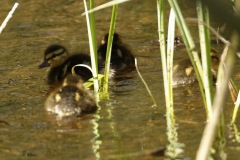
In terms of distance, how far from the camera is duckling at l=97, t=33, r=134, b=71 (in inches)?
190

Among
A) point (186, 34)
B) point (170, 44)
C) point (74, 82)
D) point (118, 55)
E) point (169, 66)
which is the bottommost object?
point (118, 55)

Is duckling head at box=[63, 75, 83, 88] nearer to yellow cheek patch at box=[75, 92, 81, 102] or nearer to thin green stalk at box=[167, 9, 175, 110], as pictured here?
yellow cheek patch at box=[75, 92, 81, 102]

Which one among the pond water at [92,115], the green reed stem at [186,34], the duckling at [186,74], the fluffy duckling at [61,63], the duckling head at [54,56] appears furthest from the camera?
the duckling head at [54,56]

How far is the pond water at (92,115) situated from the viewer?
275 cm

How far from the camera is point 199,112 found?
3.34m

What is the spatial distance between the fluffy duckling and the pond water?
4.4 inches

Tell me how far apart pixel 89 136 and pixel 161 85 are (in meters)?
1.24

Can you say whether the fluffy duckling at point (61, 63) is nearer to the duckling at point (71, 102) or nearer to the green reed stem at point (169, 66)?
the duckling at point (71, 102)

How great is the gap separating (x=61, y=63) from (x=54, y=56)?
106 millimetres

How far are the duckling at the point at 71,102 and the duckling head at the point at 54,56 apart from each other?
125 cm

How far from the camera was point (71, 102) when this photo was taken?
3.43 metres

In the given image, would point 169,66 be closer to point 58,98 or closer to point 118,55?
point 58,98

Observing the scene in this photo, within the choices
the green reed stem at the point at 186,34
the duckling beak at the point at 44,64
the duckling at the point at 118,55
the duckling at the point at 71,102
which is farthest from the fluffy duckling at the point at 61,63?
the green reed stem at the point at 186,34

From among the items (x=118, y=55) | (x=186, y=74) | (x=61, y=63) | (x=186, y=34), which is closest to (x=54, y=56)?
(x=61, y=63)
